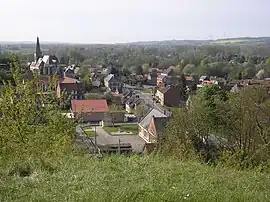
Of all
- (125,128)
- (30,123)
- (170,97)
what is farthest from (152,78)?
(30,123)

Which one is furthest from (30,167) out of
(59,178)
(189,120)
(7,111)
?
(189,120)

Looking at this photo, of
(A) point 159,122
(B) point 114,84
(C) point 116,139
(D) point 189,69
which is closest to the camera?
(A) point 159,122

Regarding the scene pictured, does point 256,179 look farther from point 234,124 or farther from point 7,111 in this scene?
point 234,124

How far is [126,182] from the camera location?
20.0 ft

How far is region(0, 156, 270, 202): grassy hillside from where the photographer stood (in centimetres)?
529

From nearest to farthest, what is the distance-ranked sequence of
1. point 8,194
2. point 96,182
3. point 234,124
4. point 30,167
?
point 8,194
point 96,182
point 30,167
point 234,124

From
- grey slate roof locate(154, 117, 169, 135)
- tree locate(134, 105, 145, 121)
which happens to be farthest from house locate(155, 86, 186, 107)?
grey slate roof locate(154, 117, 169, 135)

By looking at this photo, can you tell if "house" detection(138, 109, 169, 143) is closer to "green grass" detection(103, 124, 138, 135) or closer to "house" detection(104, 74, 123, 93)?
"green grass" detection(103, 124, 138, 135)

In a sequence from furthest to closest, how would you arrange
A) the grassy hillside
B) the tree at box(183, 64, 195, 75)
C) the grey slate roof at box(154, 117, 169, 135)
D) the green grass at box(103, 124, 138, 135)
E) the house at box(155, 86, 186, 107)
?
the tree at box(183, 64, 195, 75), the house at box(155, 86, 186, 107), the green grass at box(103, 124, 138, 135), the grey slate roof at box(154, 117, 169, 135), the grassy hillside

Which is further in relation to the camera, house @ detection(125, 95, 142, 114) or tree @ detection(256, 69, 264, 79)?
tree @ detection(256, 69, 264, 79)

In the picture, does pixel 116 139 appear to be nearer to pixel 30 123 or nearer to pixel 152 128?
pixel 152 128

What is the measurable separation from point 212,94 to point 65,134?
18.5m

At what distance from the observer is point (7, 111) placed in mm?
9766

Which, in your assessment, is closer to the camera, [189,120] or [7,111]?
[7,111]
